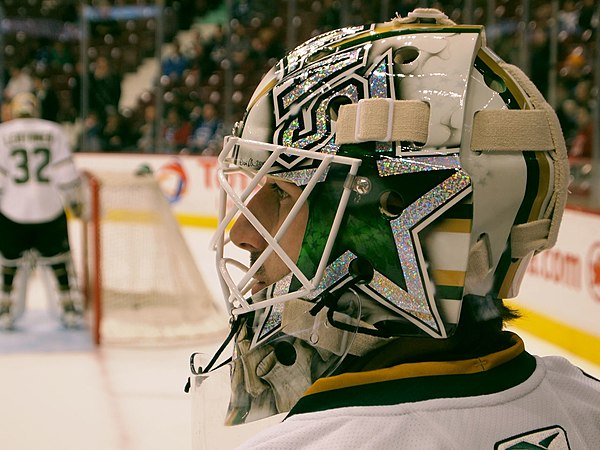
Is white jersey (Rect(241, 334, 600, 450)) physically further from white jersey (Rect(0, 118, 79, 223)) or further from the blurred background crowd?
the blurred background crowd

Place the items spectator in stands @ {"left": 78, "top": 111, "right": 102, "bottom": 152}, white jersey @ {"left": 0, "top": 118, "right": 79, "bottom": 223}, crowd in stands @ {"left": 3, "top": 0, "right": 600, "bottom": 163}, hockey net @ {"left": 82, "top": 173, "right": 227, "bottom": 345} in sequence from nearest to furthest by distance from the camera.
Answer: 1. hockey net @ {"left": 82, "top": 173, "right": 227, "bottom": 345}
2. white jersey @ {"left": 0, "top": 118, "right": 79, "bottom": 223}
3. crowd in stands @ {"left": 3, "top": 0, "right": 600, "bottom": 163}
4. spectator in stands @ {"left": 78, "top": 111, "right": 102, "bottom": 152}

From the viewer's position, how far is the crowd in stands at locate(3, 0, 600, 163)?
27.2ft

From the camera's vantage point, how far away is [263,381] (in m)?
0.99

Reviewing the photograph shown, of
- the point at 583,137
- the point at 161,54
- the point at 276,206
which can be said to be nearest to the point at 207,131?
the point at 161,54

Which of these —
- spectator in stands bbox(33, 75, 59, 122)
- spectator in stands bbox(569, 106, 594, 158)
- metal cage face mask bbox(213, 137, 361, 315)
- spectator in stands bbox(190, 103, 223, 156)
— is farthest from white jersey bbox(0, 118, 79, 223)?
metal cage face mask bbox(213, 137, 361, 315)

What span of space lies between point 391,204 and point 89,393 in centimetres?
312

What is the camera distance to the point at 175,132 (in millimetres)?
8914

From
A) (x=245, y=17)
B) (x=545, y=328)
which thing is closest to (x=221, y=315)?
(x=545, y=328)

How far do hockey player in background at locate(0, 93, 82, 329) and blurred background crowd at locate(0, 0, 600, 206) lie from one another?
322 centimetres

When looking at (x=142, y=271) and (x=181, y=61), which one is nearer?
(x=142, y=271)

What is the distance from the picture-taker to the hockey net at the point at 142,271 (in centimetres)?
478

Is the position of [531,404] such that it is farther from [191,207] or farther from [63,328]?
[191,207]

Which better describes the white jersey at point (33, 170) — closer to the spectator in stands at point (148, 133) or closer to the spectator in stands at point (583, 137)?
the spectator in stands at point (583, 137)

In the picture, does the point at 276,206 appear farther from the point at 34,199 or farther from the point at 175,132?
the point at 175,132
